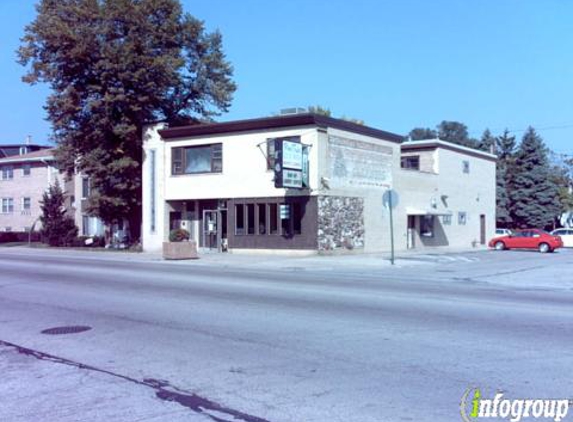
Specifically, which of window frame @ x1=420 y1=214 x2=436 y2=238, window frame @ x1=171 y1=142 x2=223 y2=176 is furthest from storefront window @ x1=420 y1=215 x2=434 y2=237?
window frame @ x1=171 y1=142 x2=223 y2=176

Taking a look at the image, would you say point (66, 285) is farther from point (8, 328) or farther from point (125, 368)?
point (125, 368)

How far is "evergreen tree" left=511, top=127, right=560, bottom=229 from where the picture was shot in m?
60.0

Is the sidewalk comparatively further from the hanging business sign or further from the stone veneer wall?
the hanging business sign

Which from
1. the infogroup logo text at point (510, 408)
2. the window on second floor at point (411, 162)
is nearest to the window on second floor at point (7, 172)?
the window on second floor at point (411, 162)

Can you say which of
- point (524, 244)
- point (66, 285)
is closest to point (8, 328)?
point (66, 285)

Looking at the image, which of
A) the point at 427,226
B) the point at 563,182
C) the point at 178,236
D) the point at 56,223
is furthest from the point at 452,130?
the point at 178,236

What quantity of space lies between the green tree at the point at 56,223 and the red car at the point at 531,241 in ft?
95.1

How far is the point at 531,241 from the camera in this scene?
126 feet

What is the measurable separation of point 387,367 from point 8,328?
23.0 feet

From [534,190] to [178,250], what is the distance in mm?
42513

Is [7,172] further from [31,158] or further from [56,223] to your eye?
[56,223]

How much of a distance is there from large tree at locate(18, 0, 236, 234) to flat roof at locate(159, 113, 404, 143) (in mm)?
3863

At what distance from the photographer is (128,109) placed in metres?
37.2

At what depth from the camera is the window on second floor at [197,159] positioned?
33688 mm
